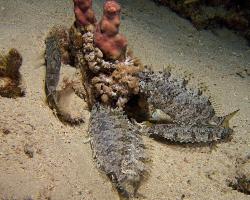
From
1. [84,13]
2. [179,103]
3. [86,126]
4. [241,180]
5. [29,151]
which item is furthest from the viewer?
[84,13]

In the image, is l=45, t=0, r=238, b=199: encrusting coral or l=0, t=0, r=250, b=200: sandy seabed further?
l=45, t=0, r=238, b=199: encrusting coral

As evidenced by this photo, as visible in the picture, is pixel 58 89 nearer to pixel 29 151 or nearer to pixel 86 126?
pixel 86 126

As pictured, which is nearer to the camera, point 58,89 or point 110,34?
point 110,34

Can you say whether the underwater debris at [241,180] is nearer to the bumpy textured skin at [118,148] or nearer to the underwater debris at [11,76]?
the bumpy textured skin at [118,148]

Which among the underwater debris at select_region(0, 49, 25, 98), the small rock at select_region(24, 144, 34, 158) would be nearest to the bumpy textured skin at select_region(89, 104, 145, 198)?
the small rock at select_region(24, 144, 34, 158)

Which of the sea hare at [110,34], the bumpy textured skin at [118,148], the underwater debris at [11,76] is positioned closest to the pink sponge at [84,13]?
the sea hare at [110,34]

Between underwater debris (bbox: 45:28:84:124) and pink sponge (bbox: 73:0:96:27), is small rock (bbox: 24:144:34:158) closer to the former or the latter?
underwater debris (bbox: 45:28:84:124)

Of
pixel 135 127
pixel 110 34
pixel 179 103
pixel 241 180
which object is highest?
pixel 110 34

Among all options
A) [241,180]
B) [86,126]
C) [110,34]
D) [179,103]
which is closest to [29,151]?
[86,126]
